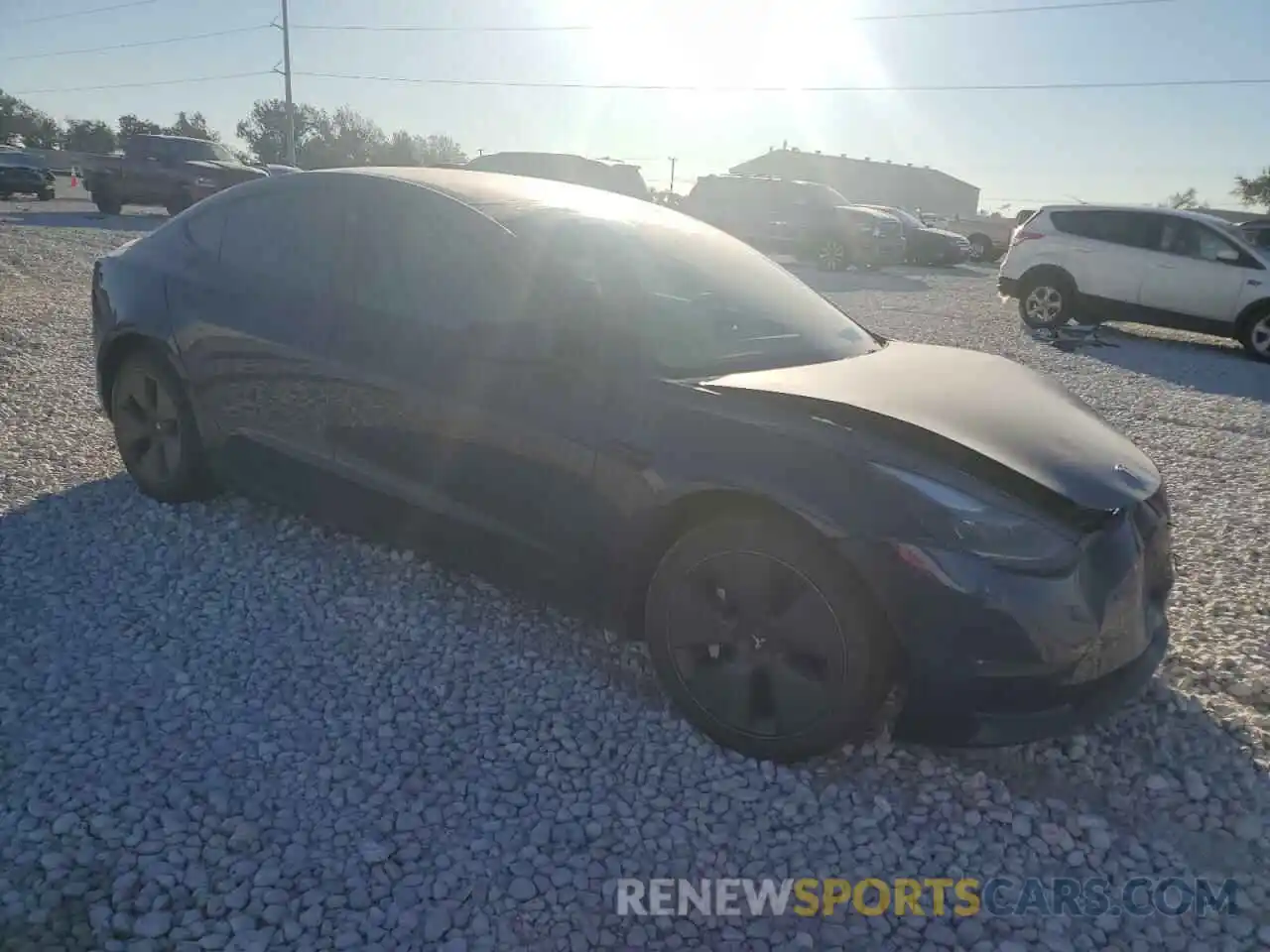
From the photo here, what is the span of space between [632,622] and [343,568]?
151 centimetres

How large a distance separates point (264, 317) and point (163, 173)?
20.3m

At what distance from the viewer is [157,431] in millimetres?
4309

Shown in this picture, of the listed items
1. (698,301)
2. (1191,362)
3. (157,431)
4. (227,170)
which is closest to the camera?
(698,301)

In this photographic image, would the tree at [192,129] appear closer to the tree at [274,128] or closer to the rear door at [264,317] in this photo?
the tree at [274,128]

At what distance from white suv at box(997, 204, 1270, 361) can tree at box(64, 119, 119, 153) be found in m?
67.9

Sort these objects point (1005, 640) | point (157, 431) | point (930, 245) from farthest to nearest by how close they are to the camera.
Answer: point (930, 245)
point (157, 431)
point (1005, 640)

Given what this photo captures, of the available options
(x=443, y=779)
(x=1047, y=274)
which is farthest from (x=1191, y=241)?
(x=443, y=779)

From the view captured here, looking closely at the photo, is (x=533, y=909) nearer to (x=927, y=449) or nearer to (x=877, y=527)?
(x=877, y=527)

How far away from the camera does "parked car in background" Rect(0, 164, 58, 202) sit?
2734 centimetres

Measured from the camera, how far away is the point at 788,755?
2.71 meters

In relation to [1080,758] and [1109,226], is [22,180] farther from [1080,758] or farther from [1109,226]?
[1080,758]

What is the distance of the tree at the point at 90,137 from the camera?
210ft

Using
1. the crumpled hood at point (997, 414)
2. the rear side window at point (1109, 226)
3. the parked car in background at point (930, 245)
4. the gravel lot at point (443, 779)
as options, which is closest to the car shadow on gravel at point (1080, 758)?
the gravel lot at point (443, 779)

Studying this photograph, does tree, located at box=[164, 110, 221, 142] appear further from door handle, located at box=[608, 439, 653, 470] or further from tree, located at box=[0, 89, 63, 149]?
door handle, located at box=[608, 439, 653, 470]
